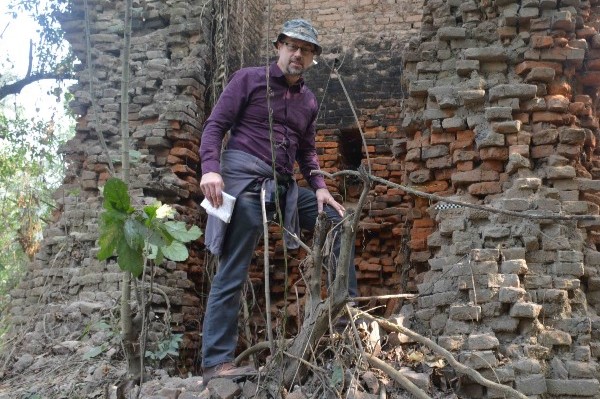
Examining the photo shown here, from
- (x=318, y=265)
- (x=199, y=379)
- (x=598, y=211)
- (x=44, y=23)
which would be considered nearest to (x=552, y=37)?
(x=598, y=211)

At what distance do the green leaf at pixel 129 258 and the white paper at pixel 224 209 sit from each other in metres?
0.53

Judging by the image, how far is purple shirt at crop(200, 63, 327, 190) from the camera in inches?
136

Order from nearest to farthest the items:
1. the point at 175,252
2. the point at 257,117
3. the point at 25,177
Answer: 1. the point at 175,252
2. the point at 257,117
3. the point at 25,177

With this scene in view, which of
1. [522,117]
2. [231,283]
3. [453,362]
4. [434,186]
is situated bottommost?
[453,362]

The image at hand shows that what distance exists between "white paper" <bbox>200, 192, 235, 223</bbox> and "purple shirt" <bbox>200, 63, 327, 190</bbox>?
25cm

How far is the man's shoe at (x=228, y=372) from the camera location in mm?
3131

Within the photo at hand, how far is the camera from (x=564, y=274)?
137 inches

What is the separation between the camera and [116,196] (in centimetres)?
278

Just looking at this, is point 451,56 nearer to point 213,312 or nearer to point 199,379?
point 213,312

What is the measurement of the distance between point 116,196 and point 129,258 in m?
0.28

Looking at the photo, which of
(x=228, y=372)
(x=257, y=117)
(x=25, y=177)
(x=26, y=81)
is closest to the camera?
(x=228, y=372)

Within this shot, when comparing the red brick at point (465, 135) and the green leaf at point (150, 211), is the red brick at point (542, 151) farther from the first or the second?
the green leaf at point (150, 211)

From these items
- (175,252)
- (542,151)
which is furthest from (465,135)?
(175,252)

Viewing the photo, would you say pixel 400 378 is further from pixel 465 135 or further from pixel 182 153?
pixel 182 153
